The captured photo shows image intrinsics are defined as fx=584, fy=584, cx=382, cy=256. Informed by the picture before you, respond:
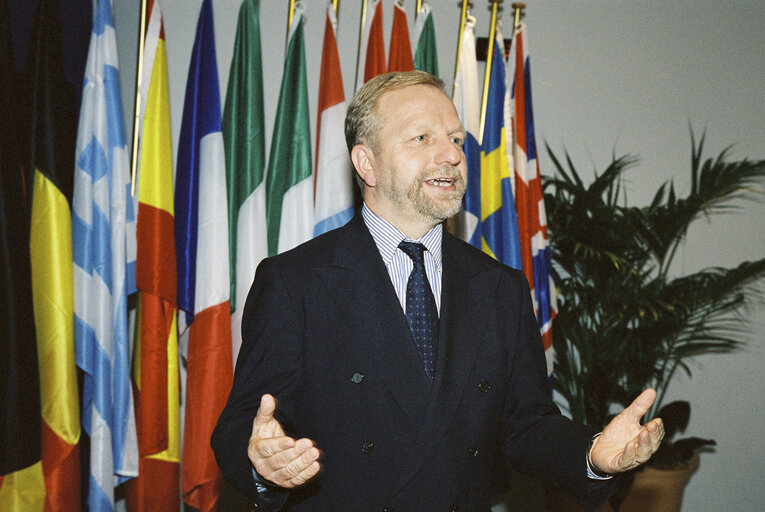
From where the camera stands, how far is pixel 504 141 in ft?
10.8

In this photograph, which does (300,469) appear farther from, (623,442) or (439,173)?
(439,173)

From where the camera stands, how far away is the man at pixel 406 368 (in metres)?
1.42

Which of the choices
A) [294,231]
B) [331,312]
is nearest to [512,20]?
[294,231]

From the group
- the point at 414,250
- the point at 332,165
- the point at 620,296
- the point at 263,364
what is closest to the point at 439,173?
the point at 414,250

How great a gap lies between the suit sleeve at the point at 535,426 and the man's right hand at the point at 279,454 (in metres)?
0.66

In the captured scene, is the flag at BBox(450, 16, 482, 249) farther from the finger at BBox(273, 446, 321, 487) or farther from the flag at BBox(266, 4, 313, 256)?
the finger at BBox(273, 446, 321, 487)

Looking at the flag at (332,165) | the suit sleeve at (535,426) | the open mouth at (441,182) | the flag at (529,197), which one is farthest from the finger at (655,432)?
the flag at (529,197)

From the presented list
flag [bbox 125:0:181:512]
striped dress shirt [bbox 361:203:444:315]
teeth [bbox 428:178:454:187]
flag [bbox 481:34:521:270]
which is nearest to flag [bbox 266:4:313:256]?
flag [bbox 125:0:181:512]

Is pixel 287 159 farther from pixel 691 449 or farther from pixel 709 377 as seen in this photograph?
pixel 709 377

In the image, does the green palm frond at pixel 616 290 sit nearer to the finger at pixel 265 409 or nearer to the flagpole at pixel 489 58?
the flagpole at pixel 489 58

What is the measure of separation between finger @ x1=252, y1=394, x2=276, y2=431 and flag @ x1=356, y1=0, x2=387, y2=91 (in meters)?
2.25

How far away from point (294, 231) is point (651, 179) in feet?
8.33

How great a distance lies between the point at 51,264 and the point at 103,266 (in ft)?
0.67

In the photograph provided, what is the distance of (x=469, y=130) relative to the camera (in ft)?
10.4
